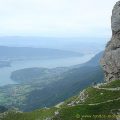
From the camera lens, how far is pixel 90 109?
84312mm

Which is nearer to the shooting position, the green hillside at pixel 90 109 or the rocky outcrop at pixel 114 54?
the green hillside at pixel 90 109

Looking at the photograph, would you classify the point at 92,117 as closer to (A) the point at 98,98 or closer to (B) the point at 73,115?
(B) the point at 73,115

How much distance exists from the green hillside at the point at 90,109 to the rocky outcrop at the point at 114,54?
22701 millimetres

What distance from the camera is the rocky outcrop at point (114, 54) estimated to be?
122 m

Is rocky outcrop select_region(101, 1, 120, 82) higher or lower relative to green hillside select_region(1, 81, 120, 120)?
higher

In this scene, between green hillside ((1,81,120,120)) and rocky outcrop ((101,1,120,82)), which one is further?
rocky outcrop ((101,1,120,82))

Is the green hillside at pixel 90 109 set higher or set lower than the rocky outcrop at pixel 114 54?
lower

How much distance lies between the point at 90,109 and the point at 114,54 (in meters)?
41.1

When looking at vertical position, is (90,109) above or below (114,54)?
below

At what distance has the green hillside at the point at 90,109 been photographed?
81500 millimetres

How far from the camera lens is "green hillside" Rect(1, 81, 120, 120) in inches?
3209

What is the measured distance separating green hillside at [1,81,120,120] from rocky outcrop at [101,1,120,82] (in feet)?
74.5

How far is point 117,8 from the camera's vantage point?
415 ft

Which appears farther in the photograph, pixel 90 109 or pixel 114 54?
pixel 114 54
